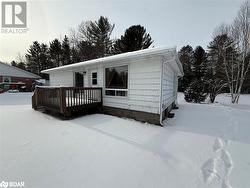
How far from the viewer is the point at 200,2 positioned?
301 inches

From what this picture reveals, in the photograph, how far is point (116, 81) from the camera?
6.45 meters

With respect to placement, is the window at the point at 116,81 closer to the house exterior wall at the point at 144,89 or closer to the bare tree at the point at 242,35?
the house exterior wall at the point at 144,89

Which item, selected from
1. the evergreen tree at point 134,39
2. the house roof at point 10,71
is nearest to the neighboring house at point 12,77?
the house roof at point 10,71

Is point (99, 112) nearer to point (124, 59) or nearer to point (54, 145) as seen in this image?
point (124, 59)

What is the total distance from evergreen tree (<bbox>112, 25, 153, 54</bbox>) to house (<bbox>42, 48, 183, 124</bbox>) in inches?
499

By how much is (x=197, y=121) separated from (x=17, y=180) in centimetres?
583

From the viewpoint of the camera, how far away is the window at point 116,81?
6114 mm

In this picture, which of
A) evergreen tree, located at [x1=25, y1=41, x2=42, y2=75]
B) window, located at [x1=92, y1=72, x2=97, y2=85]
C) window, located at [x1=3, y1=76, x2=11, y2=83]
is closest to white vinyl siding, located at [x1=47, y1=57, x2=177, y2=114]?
window, located at [x1=92, y1=72, x2=97, y2=85]

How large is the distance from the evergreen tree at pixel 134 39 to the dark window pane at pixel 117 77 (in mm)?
13106

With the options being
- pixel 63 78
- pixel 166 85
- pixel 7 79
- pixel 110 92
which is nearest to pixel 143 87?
pixel 166 85

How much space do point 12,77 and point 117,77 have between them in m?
24.8

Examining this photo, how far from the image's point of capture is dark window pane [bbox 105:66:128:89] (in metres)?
6.10

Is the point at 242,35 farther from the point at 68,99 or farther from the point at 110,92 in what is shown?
the point at 68,99

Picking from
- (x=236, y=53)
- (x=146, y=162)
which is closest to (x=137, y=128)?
(x=146, y=162)
